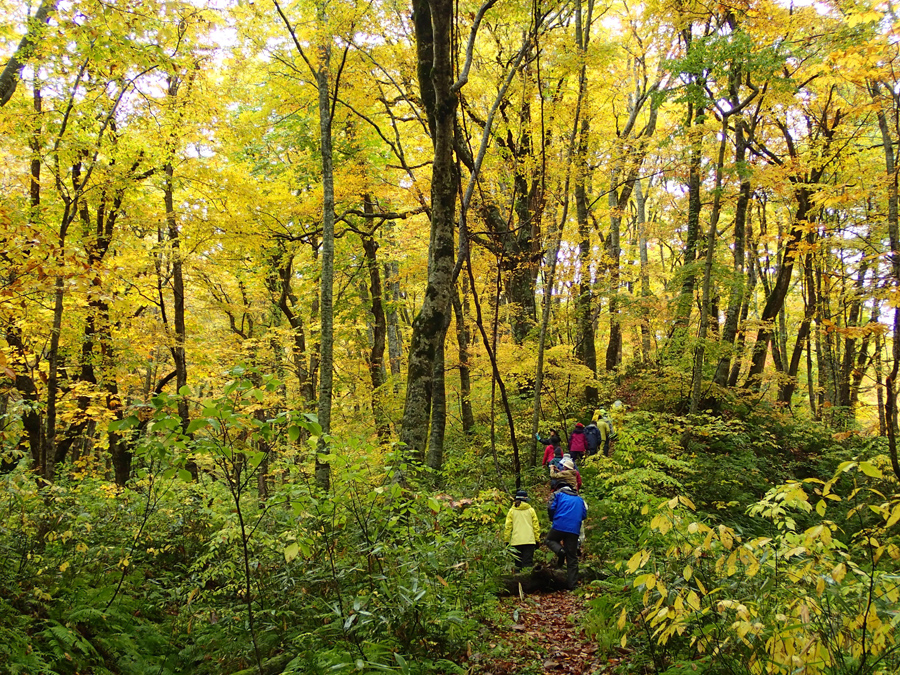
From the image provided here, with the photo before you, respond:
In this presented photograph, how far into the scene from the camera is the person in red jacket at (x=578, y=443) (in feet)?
40.7

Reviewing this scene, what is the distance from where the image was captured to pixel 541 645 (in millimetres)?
4988

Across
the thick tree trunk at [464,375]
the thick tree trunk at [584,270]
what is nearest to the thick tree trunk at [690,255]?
the thick tree trunk at [584,270]

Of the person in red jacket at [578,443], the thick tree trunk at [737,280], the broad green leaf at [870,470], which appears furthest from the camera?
the thick tree trunk at [737,280]

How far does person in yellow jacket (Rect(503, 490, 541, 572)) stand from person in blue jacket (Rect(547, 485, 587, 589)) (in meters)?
0.38

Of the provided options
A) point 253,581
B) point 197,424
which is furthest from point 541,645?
point 197,424

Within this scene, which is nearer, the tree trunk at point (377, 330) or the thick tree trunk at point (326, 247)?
the thick tree trunk at point (326, 247)

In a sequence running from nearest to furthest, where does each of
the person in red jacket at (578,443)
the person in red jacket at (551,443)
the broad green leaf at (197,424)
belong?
the broad green leaf at (197,424) < the person in red jacket at (551,443) < the person in red jacket at (578,443)

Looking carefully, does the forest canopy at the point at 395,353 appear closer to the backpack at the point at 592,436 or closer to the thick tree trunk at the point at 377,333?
the thick tree trunk at the point at 377,333

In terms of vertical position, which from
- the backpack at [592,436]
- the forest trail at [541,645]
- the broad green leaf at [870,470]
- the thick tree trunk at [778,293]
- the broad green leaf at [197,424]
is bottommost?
the forest trail at [541,645]

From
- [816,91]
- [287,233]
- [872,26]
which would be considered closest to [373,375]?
Result: [287,233]

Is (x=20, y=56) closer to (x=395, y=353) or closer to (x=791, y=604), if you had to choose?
(x=791, y=604)

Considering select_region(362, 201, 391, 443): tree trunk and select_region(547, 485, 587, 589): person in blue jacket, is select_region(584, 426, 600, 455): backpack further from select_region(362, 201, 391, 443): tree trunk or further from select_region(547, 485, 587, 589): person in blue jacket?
select_region(362, 201, 391, 443): tree trunk

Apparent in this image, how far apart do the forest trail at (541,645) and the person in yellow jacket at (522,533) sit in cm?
76

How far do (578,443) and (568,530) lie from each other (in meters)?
5.58
